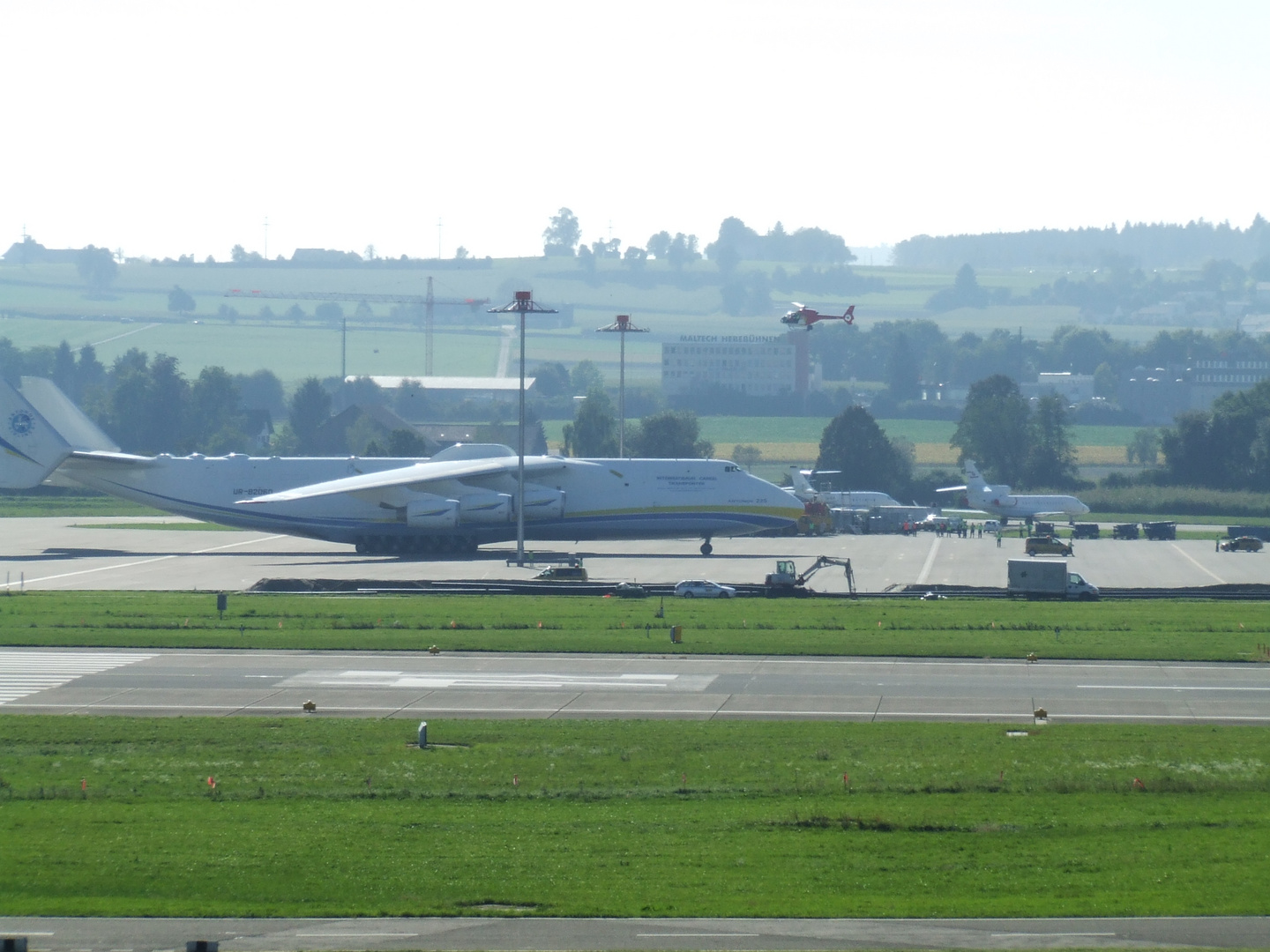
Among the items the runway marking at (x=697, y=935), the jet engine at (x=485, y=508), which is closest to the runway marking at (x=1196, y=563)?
the jet engine at (x=485, y=508)

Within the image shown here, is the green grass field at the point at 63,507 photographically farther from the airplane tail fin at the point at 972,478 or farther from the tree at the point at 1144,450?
the tree at the point at 1144,450

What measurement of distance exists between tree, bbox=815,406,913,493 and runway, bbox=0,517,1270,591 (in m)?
31.6

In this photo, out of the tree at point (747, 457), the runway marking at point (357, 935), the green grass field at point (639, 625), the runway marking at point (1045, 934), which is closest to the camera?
the runway marking at point (1045, 934)

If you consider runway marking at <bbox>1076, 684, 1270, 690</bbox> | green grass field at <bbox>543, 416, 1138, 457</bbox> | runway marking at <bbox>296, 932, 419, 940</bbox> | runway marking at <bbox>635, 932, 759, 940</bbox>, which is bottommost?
green grass field at <bbox>543, 416, 1138, 457</bbox>

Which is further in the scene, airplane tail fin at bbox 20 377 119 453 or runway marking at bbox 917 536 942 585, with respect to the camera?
airplane tail fin at bbox 20 377 119 453

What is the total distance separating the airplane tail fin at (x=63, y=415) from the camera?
69688 millimetres

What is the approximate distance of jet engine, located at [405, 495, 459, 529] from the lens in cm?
6600

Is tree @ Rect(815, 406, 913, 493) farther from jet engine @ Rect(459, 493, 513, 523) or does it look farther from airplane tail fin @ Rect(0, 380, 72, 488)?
airplane tail fin @ Rect(0, 380, 72, 488)

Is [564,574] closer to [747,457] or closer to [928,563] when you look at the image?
[928,563]

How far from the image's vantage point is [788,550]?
71.3 meters

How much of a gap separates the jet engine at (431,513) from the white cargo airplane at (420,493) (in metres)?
0.04

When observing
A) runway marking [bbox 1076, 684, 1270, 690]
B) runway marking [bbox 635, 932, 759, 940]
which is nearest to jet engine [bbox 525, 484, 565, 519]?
runway marking [bbox 1076, 684, 1270, 690]

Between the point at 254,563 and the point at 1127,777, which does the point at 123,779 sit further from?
the point at 254,563

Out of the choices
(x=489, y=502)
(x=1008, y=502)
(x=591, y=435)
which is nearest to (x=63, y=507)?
(x=591, y=435)
